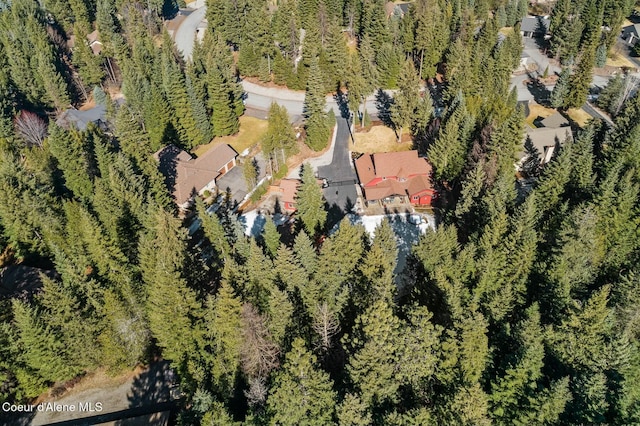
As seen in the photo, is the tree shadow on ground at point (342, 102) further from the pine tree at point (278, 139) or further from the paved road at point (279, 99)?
the pine tree at point (278, 139)

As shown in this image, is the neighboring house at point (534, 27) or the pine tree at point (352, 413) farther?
the neighboring house at point (534, 27)

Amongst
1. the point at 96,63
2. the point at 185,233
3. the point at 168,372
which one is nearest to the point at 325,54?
the point at 96,63

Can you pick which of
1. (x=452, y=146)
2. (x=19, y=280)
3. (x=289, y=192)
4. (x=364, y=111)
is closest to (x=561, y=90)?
(x=452, y=146)

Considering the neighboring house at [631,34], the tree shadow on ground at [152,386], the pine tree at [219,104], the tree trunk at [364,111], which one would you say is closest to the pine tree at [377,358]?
the tree shadow on ground at [152,386]

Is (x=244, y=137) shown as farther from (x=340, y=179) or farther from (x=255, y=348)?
(x=255, y=348)

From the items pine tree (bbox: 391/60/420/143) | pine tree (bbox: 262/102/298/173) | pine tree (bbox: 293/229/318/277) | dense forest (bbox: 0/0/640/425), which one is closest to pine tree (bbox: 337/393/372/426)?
dense forest (bbox: 0/0/640/425)
